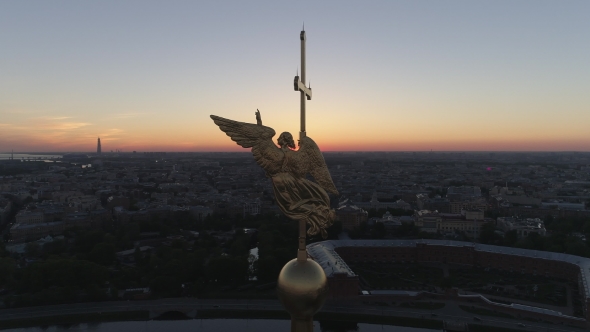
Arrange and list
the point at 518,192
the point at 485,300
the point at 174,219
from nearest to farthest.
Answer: the point at 485,300, the point at 174,219, the point at 518,192

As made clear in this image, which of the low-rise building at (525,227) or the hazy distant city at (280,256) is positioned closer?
the hazy distant city at (280,256)

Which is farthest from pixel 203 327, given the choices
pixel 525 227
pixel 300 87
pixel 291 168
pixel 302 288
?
pixel 525 227

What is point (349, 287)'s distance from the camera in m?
24.2

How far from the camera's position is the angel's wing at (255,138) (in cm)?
512

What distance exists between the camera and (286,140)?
5281 millimetres

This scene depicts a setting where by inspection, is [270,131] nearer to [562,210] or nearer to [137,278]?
[137,278]

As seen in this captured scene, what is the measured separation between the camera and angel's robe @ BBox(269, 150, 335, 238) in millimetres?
5277

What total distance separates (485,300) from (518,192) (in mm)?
50166

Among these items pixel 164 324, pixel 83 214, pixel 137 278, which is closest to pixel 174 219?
pixel 83 214

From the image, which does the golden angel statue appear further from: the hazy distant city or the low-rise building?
the low-rise building

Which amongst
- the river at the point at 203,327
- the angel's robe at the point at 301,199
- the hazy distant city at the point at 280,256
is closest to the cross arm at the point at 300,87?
the angel's robe at the point at 301,199

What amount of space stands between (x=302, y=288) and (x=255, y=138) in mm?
1820

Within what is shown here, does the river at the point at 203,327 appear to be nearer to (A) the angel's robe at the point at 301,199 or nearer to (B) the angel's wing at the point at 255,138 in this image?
(A) the angel's robe at the point at 301,199

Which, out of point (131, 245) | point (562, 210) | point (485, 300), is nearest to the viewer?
point (485, 300)
